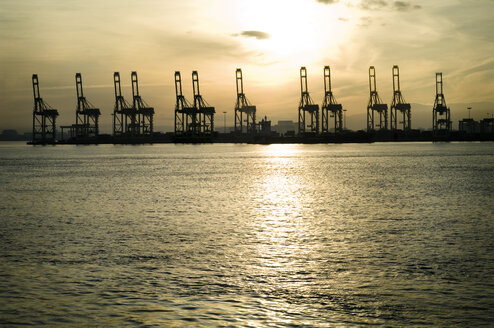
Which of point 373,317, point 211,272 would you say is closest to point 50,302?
point 211,272

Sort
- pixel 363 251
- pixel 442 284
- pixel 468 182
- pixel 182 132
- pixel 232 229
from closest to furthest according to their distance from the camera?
pixel 442 284 < pixel 363 251 < pixel 232 229 < pixel 468 182 < pixel 182 132

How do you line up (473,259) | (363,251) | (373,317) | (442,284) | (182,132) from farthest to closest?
(182,132)
(363,251)
(473,259)
(442,284)
(373,317)

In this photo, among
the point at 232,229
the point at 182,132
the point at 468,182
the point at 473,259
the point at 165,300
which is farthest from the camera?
the point at 182,132

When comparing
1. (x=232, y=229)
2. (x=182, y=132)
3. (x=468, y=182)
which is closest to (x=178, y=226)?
(x=232, y=229)

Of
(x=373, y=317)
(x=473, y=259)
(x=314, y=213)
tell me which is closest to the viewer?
(x=373, y=317)

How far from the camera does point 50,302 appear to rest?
919cm

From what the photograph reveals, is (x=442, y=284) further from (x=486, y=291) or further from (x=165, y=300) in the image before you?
(x=165, y=300)

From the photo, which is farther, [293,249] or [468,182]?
[468,182]

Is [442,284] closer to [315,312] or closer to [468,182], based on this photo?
[315,312]

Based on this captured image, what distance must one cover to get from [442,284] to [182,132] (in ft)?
571

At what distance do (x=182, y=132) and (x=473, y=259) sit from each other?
564ft

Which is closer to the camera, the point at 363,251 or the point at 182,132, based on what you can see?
the point at 363,251

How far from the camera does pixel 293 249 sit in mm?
13758

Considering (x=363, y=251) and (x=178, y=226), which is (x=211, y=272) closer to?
(x=363, y=251)
